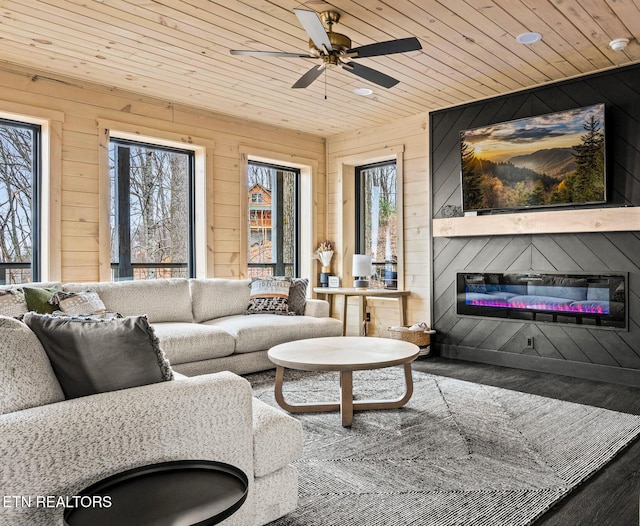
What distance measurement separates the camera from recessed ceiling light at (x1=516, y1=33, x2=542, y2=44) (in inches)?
134

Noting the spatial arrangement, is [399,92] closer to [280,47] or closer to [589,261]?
[280,47]

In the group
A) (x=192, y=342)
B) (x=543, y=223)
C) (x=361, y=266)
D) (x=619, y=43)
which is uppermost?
(x=619, y=43)

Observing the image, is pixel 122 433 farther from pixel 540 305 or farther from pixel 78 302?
pixel 540 305

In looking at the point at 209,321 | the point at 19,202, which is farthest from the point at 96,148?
the point at 209,321

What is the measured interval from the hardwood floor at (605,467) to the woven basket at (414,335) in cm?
18

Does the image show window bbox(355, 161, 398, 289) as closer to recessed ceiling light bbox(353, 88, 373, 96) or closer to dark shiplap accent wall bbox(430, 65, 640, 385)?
dark shiplap accent wall bbox(430, 65, 640, 385)

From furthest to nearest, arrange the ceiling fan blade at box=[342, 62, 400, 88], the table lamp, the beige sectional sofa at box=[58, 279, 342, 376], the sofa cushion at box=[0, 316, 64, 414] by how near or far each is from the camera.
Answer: the table lamp, the beige sectional sofa at box=[58, 279, 342, 376], the ceiling fan blade at box=[342, 62, 400, 88], the sofa cushion at box=[0, 316, 64, 414]

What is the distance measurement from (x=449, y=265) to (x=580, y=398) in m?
1.87

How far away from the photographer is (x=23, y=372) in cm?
145

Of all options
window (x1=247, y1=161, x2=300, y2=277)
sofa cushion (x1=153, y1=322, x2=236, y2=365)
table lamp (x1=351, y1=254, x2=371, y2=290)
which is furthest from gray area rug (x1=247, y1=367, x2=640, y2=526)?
window (x1=247, y1=161, x2=300, y2=277)

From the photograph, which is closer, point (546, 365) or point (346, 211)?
point (546, 365)

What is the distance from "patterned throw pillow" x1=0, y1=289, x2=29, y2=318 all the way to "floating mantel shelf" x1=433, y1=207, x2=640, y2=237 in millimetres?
3662

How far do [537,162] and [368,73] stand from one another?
1.90 m

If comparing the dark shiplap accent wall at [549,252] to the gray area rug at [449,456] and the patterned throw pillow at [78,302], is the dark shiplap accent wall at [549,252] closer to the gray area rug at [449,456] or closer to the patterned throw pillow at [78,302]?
the gray area rug at [449,456]
